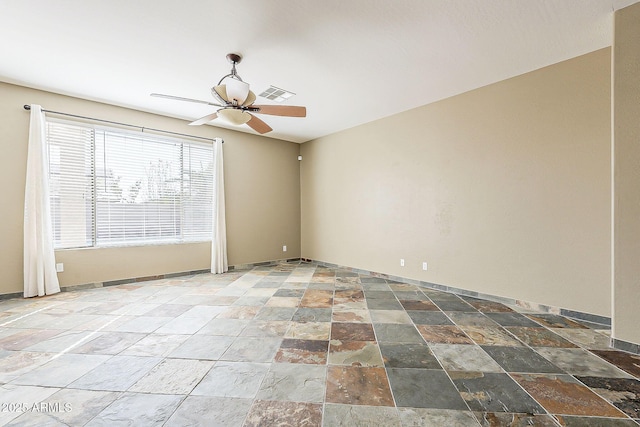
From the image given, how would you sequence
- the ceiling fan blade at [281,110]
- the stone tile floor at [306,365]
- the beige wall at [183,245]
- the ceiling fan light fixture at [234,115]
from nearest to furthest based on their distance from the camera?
the stone tile floor at [306,365], the ceiling fan light fixture at [234,115], the ceiling fan blade at [281,110], the beige wall at [183,245]

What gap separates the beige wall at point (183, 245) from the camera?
3531 mm

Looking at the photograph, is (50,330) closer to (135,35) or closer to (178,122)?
(135,35)

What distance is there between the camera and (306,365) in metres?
2.01

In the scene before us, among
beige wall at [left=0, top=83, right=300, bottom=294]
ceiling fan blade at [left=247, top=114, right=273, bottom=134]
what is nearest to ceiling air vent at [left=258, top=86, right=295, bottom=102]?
ceiling fan blade at [left=247, top=114, right=273, bottom=134]

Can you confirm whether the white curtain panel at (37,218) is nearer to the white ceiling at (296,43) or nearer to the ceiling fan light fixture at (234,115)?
the white ceiling at (296,43)

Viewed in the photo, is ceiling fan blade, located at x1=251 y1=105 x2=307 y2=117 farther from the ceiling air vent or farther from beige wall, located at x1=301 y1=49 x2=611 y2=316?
beige wall, located at x1=301 y1=49 x2=611 y2=316

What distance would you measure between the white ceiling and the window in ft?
2.80

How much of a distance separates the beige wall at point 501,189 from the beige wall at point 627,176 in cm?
60

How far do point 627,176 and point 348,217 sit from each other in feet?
12.6

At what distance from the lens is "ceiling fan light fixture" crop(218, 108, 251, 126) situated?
2736mm

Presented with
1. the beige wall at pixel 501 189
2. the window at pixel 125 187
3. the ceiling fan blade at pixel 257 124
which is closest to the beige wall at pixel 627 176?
the beige wall at pixel 501 189

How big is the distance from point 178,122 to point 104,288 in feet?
10.2

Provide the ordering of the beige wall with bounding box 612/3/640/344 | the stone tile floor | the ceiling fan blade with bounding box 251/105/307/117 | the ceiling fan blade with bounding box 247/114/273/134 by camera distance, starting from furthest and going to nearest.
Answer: the ceiling fan blade with bounding box 247/114/273/134 → the ceiling fan blade with bounding box 251/105/307/117 → the beige wall with bounding box 612/3/640/344 → the stone tile floor

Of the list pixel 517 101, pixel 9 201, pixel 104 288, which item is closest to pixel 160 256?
pixel 104 288
